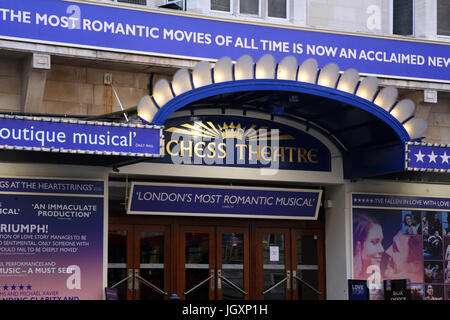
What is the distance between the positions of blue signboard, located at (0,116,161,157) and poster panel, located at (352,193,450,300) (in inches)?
210

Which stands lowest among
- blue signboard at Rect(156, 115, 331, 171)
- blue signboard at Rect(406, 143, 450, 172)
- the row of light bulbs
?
blue signboard at Rect(406, 143, 450, 172)

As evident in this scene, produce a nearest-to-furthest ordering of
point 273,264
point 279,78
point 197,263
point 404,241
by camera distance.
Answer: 1. point 279,78
2. point 197,263
3. point 273,264
4. point 404,241

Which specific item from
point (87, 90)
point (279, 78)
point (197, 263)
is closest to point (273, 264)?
point (197, 263)

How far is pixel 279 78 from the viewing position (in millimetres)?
12297

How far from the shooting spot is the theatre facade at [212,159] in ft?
39.6

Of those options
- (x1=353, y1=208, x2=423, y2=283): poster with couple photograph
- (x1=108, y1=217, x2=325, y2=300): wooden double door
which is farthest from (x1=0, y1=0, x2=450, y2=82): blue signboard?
(x1=108, y1=217, x2=325, y2=300): wooden double door

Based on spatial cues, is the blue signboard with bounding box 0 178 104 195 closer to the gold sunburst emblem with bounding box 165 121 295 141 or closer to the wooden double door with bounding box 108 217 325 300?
the wooden double door with bounding box 108 217 325 300

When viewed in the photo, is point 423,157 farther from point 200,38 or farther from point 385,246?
point 200,38

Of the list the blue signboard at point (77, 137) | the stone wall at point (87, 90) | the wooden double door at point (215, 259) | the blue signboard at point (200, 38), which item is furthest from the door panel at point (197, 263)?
the blue signboard at point (200, 38)

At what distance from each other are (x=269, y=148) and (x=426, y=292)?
4417 mm

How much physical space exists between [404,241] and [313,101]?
3.94 m

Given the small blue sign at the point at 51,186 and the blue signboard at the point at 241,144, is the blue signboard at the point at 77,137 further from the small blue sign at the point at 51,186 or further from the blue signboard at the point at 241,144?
the blue signboard at the point at 241,144

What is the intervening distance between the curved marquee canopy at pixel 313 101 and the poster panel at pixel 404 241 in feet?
3.47

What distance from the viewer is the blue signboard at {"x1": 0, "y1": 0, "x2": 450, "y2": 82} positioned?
11984mm
